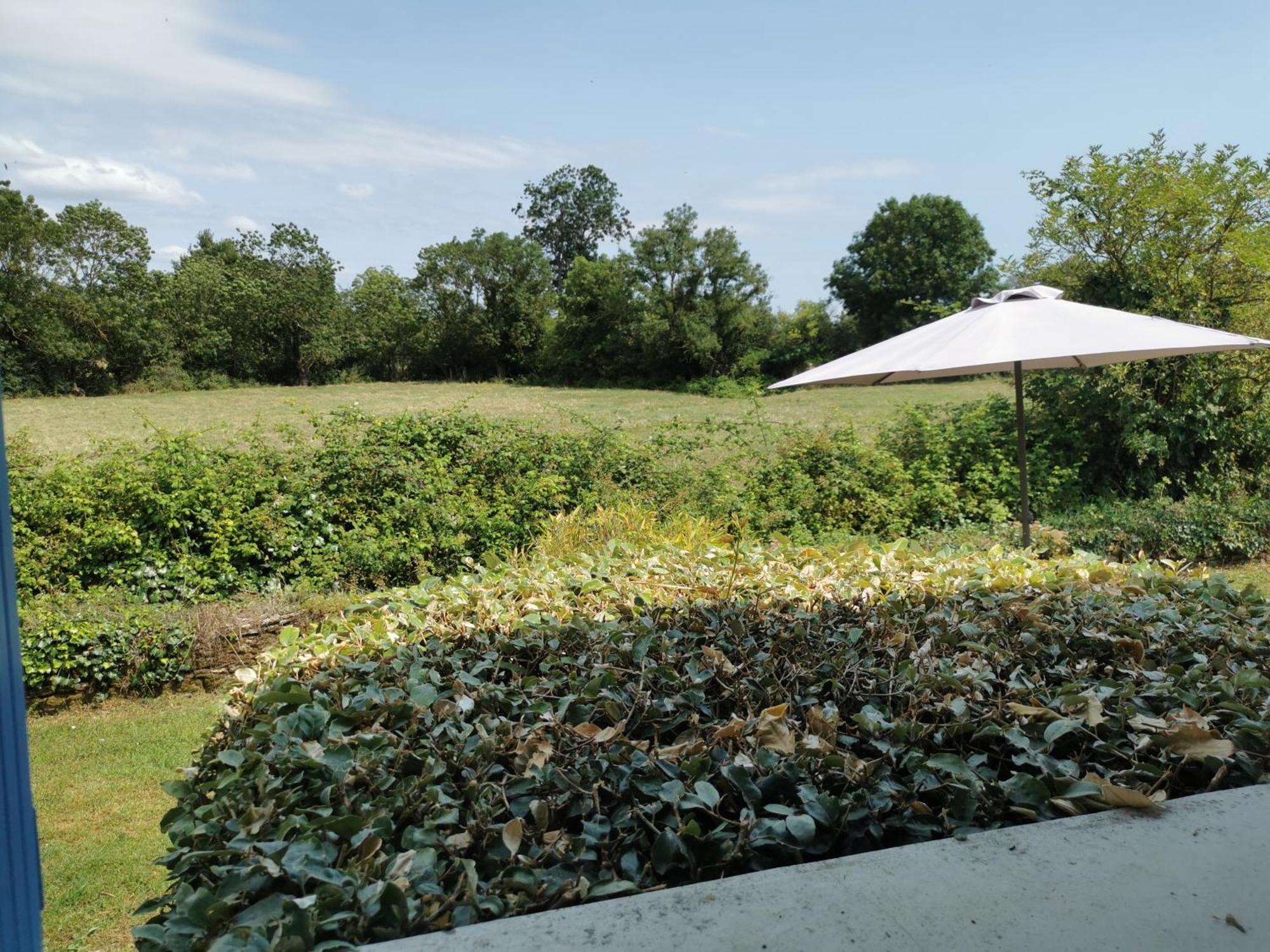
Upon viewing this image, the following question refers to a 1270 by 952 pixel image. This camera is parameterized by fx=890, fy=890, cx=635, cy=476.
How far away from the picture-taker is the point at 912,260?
30500mm

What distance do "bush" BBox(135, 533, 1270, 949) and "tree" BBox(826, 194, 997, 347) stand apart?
89.3 ft

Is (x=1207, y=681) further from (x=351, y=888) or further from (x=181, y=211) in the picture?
(x=181, y=211)

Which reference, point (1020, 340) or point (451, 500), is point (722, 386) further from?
point (1020, 340)

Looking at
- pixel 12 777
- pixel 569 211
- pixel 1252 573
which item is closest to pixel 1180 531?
pixel 1252 573

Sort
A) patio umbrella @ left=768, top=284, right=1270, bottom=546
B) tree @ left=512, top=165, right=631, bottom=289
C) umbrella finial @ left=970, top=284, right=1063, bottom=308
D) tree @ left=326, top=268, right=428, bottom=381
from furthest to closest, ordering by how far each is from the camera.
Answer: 1. tree @ left=512, top=165, right=631, bottom=289
2. tree @ left=326, top=268, right=428, bottom=381
3. umbrella finial @ left=970, top=284, right=1063, bottom=308
4. patio umbrella @ left=768, top=284, right=1270, bottom=546

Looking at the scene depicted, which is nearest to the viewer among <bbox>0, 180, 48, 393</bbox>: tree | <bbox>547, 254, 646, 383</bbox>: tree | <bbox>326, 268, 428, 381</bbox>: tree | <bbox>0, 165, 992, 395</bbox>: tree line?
<bbox>0, 180, 48, 393</bbox>: tree

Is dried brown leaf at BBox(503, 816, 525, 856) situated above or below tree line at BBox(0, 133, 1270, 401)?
below

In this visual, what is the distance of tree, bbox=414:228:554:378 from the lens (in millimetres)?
23391

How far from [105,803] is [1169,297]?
9347mm

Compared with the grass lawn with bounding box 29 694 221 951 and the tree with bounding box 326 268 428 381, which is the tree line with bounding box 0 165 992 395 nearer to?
the tree with bounding box 326 268 428 381

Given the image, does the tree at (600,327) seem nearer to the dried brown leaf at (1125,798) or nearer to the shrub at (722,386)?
the shrub at (722,386)

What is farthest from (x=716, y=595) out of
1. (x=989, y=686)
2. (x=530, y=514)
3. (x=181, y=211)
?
(x=181, y=211)

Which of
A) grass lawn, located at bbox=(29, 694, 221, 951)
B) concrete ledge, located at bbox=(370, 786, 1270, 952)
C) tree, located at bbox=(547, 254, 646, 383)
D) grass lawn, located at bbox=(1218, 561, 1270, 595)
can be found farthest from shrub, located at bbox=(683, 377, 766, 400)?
concrete ledge, located at bbox=(370, 786, 1270, 952)

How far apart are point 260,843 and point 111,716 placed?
4.33 meters
